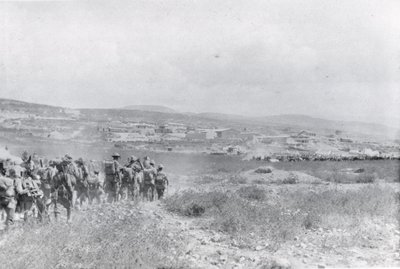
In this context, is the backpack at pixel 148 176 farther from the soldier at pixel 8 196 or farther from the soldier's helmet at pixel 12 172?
the soldier at pixel 8 196

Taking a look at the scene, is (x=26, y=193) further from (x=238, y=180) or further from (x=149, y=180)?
(x=238, y=180)

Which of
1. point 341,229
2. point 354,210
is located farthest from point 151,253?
point 354,210

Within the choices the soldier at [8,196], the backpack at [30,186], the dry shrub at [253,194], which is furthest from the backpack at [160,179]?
the soldier at [8,196]

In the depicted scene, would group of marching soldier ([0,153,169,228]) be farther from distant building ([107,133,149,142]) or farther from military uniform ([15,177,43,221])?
distant building ([107,133,149,142])

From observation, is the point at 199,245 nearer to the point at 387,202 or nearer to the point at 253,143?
the point at 387,202

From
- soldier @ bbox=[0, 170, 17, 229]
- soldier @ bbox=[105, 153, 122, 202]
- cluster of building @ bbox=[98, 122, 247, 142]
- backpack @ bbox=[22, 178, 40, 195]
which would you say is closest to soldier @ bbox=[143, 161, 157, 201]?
soldier @ bbox=[105, 153, 122, 202]

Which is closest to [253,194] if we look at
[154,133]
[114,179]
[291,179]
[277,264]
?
[114,179]

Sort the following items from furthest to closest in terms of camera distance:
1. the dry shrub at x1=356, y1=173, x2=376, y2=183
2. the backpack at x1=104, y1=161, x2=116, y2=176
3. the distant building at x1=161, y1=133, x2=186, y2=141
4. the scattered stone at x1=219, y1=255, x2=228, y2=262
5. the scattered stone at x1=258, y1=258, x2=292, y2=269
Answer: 1. the distant building at x1=161, y1=133, x2=186, y2=141
2. the dry shrub at x1=356, y1=173, x2=376, y2=183
3. the backpack at x1=104, y1=161, x2=116, y2=176
4. the scattered stone at x1=219, y1=255, x2=228, y2=262
5. the scattered stone at x1=258, y1=258, x2=292, y2=269
